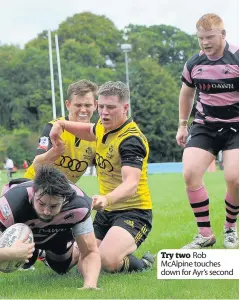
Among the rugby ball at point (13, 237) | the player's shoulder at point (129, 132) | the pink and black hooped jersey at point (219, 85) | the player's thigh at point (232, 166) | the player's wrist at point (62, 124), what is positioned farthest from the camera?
the pink and black hooped jersey at point (219, 85)

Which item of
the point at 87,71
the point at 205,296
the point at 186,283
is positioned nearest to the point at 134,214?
the point at 186,283

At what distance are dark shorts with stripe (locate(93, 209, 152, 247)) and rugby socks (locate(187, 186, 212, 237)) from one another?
26.0 inches

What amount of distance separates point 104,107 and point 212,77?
1383 millimetres

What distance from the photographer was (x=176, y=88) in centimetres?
7462

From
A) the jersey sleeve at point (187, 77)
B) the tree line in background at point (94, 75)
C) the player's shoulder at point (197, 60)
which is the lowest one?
the tree line in background at point (94, 75)

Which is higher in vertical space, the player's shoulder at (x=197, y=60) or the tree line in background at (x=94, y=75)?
the player's shoulder at (x=197, y=60)

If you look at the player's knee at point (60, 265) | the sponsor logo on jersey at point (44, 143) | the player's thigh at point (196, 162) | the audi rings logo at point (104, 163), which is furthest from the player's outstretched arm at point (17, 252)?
the player's thigh at point (196, 162)

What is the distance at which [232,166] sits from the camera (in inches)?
300

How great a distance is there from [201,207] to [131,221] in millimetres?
1030

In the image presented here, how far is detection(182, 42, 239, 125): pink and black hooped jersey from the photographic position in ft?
25.4

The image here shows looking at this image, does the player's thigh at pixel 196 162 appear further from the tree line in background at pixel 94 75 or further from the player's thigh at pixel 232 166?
the tree line in background at pixel 94 75

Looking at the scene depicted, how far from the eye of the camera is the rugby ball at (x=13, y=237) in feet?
19.4

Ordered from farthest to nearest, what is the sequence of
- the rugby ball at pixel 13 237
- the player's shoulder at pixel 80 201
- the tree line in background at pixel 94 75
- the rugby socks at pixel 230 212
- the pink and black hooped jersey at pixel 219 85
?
the tree line in background at pixel 94 75 → the rugby socks at pixel 230 212 → the pink and black hooped jersey at pixel 219 85 → the player's shoulder at pixel 80 201 → the rugby ball at pixel 13 237

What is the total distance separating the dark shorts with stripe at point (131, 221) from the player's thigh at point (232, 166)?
93 centimetres
